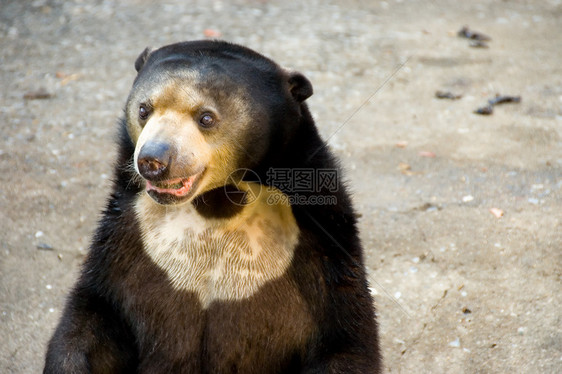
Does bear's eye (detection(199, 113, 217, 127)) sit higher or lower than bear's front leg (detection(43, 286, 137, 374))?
higher

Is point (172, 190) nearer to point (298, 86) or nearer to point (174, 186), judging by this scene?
point (174, 186)

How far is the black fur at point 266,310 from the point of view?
10.1ft

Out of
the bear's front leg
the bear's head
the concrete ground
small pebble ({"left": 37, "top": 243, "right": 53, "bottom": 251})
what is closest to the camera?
the bear's head

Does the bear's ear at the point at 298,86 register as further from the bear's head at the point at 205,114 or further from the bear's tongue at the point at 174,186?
the bear's tongue at the point at 174,186

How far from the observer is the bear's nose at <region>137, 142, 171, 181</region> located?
2.74m

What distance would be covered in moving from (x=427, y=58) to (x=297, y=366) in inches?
221

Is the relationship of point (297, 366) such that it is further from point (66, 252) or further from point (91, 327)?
point (66, 252)

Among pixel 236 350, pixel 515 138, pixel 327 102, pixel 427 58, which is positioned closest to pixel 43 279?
pixel 236 350

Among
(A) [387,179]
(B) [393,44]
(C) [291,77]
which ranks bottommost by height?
(B) [393,44]

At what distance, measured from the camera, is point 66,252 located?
4.86m

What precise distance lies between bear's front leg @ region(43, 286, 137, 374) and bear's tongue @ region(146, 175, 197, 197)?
66 centimetres

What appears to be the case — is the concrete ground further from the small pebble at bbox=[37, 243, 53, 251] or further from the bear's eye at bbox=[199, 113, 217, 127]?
the bear's eye at bbox=[199, 113, 217, 127]

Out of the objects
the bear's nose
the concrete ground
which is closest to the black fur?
the bear's nose

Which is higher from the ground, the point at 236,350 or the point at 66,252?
the point at 236,350
